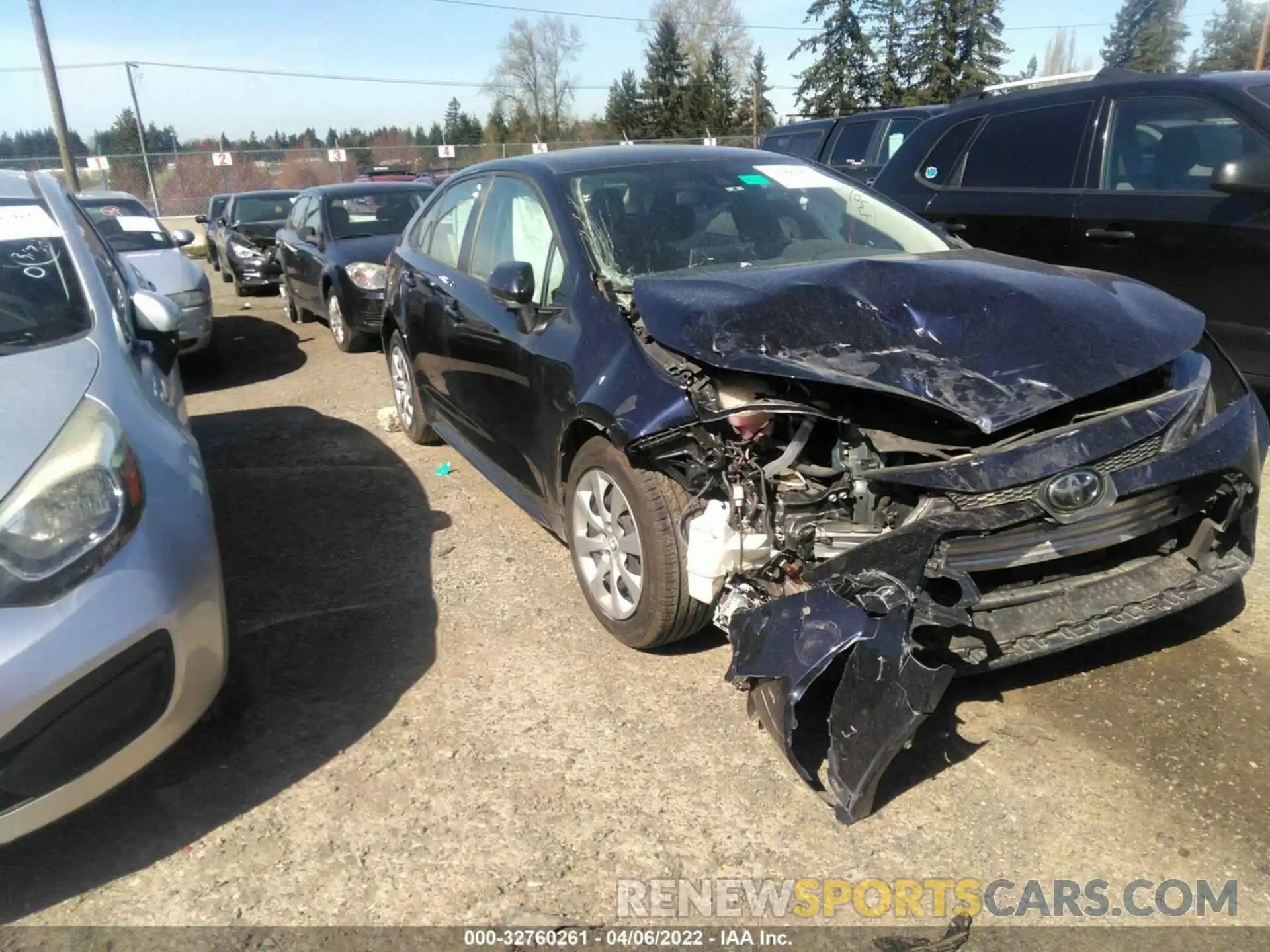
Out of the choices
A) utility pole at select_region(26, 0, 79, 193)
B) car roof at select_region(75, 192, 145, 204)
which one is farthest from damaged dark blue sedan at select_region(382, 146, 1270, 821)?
utility pole at select_region(26, 0, 79, 193)

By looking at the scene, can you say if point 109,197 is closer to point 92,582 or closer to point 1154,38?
point 92,582

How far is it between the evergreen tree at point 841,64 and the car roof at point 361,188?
31.2 meters

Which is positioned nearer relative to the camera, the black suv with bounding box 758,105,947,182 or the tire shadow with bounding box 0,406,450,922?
the tire shadow with bounding box 0,406,450,922

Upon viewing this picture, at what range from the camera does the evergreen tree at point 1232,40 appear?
34825 millimetres

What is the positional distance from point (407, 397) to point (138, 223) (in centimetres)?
579

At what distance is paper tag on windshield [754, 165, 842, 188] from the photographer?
407 cm

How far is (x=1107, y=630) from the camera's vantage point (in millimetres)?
2646

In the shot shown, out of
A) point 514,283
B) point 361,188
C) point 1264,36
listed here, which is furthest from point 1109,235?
point 1264,36

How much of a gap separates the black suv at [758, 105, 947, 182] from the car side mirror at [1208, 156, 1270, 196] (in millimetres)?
6108

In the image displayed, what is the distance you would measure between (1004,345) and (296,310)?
31.3ft

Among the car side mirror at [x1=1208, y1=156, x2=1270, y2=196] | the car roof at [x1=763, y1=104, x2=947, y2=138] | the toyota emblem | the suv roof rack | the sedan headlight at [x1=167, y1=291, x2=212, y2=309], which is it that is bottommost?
the sedan headlight at [x1=167, y1=291, x2=212, y2=309]

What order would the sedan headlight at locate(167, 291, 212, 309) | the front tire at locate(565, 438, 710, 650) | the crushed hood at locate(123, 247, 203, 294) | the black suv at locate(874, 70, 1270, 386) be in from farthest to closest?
1. the crushed hood at locate(123, 247, 203, 294)
2. the sedan headlight at locate(167, 291, 212, 309)
3. the black suv at locate(874, 70, 1270, 386)
4. the front tire at locate(565, 438, 710, 650)

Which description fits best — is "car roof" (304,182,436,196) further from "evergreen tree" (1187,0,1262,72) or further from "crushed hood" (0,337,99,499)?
"evergreen tree" (1187,0,1262,72)

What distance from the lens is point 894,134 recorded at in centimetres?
1102
